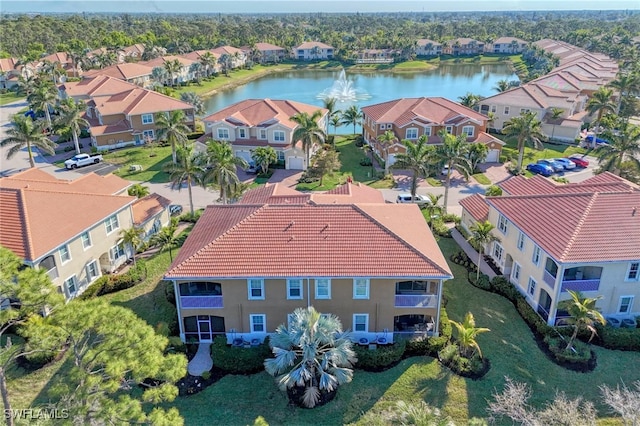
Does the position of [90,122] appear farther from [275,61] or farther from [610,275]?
[275,61]

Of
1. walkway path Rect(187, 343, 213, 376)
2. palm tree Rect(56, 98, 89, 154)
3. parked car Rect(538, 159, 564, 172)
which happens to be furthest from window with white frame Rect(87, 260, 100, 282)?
parked car Rect(538, 159, 564, 172)

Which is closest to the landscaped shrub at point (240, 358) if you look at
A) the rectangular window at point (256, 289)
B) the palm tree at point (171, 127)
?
the rectangular window at point (256, 289)

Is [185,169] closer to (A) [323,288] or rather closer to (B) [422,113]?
(A) [323,288]

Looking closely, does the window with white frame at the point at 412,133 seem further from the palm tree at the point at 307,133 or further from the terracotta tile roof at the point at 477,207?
the terracotta tile roof at the point at 477,207

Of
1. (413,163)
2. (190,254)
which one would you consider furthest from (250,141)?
(190,254)

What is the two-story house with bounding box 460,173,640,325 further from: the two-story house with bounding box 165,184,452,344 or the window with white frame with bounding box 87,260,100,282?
the window with white frame with bounding box 87,260,100,282
